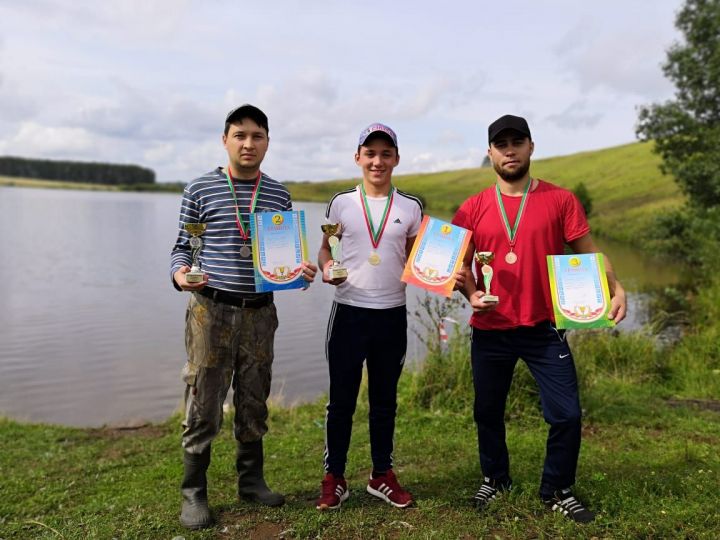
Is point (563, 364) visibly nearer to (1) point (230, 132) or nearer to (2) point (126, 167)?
(1) point (230, 132)

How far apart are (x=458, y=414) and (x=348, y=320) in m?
3.46

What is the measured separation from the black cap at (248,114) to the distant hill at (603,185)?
58.1ft

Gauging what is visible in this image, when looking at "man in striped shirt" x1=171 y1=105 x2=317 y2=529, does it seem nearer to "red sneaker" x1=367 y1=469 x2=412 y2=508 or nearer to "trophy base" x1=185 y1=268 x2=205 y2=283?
"trophy base" x1=185 y1=268 x2=205 y2=283

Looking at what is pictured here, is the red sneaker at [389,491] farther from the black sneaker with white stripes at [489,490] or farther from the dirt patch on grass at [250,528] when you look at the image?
the dirt patch on grass at [250,528]

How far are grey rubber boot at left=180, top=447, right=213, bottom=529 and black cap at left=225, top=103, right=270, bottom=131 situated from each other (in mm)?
2322

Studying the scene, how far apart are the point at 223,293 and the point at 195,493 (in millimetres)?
1479

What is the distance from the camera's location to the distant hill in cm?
4188

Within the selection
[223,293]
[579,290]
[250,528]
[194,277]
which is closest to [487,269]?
[579,290]

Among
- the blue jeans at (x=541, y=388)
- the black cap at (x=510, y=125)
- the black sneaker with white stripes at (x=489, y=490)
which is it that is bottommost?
the black sneaker with white stripes at (x=489, y=490)

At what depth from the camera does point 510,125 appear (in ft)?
12.2

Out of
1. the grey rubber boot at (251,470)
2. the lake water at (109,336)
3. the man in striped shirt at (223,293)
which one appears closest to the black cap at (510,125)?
the man in striped shirt at (223,293)

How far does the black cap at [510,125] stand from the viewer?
12.2 ft

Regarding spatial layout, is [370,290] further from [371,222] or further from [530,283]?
[530,283]

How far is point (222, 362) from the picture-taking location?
3896mm
